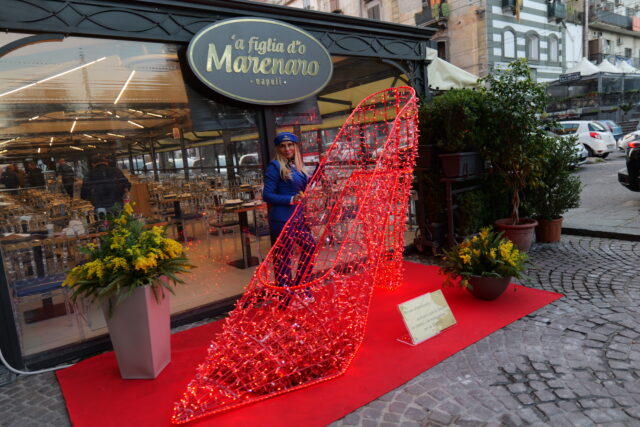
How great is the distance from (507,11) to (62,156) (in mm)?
19433

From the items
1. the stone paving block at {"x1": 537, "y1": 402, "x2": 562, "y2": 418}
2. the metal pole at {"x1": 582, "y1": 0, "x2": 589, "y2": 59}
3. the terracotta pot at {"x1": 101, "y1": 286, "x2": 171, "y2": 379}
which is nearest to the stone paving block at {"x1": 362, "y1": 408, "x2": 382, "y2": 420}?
the stone paving block at {"x1": 537, "y1": 402, "x2": 562, "y2": 418}

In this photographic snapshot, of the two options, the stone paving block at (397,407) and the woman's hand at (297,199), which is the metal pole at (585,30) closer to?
the woman's hand at (297,199)

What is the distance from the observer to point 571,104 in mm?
20734

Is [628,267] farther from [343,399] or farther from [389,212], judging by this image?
[343,399]

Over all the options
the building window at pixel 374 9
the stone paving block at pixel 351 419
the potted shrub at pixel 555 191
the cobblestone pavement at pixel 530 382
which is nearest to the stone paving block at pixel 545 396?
the cobblestone pavement at pixel 530 382

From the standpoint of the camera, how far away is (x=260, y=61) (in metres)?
4.25

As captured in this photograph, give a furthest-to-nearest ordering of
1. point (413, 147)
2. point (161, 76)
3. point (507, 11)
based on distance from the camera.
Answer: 1. point (507, 11)
2. point (161, 76)
3. point (413, 147)

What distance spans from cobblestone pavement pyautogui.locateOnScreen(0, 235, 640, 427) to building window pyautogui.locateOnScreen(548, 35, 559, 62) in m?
20.7

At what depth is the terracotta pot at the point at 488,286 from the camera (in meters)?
3.80

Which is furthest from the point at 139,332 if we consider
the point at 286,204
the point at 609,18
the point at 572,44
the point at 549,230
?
the point at 609,18

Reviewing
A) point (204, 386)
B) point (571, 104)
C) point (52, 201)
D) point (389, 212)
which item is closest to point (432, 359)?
point (389, 212)

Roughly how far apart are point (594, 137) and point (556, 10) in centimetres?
932

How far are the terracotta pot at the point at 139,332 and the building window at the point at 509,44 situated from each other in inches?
765

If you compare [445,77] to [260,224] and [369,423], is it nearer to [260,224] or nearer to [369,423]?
[260,224]
